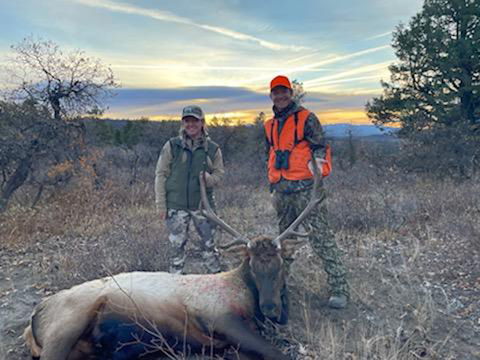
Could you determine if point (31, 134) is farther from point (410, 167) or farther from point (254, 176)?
point (410, 167)

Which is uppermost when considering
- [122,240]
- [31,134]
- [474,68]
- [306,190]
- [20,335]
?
[474,68]

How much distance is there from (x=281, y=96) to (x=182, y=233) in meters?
1.97

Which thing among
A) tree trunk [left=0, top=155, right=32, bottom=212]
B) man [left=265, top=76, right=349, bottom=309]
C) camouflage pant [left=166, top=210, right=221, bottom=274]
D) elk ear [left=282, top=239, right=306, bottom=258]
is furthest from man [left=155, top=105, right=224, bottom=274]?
tree trunk [left=0, top=155, right=32, bottom=212]

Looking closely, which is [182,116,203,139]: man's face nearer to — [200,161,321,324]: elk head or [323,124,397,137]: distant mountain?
[200,161,321,324]: elk head

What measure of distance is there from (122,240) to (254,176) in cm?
812

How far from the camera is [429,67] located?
63.1 ft

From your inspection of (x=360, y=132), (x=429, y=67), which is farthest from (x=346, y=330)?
(x=360, y=132)

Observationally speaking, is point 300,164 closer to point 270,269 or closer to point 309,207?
point 309,207

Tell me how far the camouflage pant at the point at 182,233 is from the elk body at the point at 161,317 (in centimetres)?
128

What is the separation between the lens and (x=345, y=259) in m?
6.70

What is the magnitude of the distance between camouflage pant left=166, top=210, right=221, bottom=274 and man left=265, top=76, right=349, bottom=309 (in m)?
1.00

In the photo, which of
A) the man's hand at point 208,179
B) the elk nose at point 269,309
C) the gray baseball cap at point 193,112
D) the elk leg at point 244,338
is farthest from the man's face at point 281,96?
the elk leg at point 244,338

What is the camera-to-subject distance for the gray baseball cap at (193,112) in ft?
17.6

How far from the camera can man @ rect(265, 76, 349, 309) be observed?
5.08 meters
